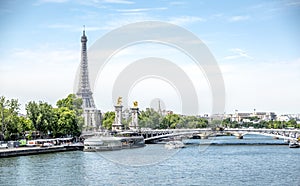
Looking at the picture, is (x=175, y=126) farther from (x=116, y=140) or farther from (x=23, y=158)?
(x=23, y=158)

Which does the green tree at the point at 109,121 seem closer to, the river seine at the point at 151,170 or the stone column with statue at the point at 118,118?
the stone column with statue at the point at 118,118

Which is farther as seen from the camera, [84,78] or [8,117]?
[84,78]

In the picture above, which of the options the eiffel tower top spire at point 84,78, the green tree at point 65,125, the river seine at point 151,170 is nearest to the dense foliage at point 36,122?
the green tree at point 65,125

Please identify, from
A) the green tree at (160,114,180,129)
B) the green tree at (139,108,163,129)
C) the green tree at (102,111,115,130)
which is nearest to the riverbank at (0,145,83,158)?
the green tree at (102,111,115,130)

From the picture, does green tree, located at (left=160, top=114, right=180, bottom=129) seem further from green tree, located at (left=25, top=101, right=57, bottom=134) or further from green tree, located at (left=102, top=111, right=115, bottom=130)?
green tree, located at (left=25, top=101, right=57, bottom=134)

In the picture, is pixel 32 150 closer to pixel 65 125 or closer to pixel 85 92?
pixel 65 125

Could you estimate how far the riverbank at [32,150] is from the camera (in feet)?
131

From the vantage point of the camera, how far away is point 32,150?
144 feet

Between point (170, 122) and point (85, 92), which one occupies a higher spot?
point (85, 92)

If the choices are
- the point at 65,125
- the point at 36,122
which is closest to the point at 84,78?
the point at 65,125

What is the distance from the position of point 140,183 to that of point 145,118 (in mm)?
61814

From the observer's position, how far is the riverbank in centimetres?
3985

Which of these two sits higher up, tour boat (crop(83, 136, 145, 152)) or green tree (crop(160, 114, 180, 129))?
green tree (crop(160, 114, 180, 129))

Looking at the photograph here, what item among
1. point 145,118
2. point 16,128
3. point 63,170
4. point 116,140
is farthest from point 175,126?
point 63,170
